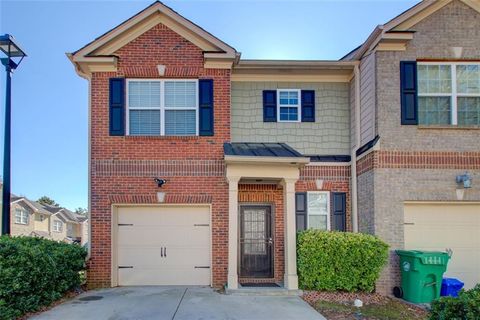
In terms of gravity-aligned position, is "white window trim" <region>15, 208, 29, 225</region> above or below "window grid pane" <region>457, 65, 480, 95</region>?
below

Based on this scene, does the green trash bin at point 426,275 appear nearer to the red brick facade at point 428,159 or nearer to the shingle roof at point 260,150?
the red brick facade at point 428,159

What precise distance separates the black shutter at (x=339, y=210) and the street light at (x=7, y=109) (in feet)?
26.4

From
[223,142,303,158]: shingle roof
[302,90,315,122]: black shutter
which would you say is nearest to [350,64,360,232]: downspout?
[302,90,315,122]: black shutter

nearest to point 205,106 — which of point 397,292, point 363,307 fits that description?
point 363,307

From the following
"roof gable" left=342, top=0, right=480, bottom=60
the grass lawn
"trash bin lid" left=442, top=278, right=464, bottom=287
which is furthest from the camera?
"roof gable" left=342, top=0, right=480, bottom=60

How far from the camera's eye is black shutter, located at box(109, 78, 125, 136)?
10.6 m

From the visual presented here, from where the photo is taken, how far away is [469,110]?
1014 centimetres

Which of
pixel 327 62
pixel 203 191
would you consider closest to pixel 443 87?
pixel 327 62

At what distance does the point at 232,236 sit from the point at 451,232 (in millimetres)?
5383

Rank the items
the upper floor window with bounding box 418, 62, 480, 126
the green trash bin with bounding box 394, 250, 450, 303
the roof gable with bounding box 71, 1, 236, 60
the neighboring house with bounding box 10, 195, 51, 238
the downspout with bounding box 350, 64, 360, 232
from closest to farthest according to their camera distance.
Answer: the green trash bin with bounding box 394, 250, 450, 303 → the upper floor window with bounding box 418, 62, 480, 126 → the roof gable with bounding box 71, 1, 236, 60 → the downspout with bounding box 350, 64, 360, 232 → the neighboring house with bounding box 10, 195, 51, 238

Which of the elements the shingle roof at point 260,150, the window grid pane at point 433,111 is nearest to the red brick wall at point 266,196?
the shingle roof at point 260,150

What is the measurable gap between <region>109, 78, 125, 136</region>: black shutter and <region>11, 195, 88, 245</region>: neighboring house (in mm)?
18740

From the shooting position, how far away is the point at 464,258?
32.9 feet

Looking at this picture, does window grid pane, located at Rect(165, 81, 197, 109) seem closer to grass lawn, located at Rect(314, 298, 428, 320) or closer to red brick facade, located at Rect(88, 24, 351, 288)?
red brick facade, located at Rect(88, 24, 351, 288)
